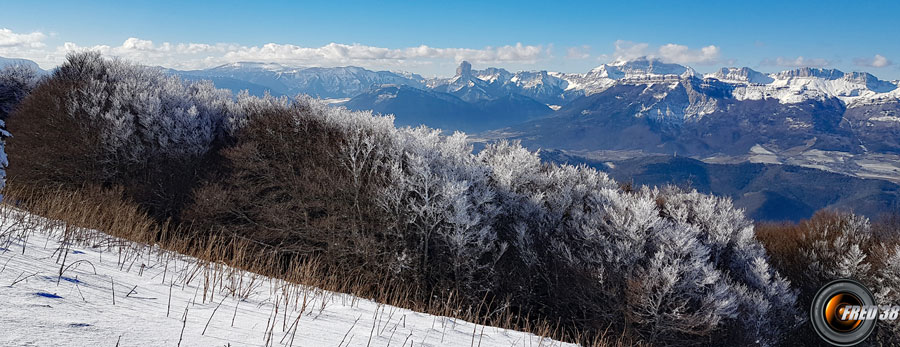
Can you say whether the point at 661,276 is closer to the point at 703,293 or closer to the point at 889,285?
the point at 703,293

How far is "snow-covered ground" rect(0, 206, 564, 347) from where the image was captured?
362 cm

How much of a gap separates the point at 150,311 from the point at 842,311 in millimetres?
13827

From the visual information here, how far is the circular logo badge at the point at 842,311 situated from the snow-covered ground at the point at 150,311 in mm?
7342

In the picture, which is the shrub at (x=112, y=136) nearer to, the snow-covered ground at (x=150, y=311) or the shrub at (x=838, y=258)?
the snow-covered ground at (x=150, y=311)

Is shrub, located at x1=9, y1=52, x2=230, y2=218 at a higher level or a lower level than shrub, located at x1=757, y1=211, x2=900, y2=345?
higher

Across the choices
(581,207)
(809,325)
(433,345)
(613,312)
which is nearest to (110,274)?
(433,345)

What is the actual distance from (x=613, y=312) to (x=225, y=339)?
24.1 m

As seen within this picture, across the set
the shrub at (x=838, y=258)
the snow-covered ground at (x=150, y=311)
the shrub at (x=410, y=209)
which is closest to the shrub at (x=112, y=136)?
the shrub at (x=410, y=209)

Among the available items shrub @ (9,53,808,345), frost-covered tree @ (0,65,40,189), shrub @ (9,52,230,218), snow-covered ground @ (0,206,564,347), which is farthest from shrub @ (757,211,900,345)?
frost-covered tree @ (0,65,40,189)

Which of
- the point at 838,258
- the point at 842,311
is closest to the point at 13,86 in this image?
the point at 842,311

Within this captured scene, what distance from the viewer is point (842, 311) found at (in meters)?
10.5

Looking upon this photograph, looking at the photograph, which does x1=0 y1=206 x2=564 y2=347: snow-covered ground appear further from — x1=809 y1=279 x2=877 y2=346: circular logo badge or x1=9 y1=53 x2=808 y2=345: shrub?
x1=9 y1=53 x2=808 y2=345: shrub

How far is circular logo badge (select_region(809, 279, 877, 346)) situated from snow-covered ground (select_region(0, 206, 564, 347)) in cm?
734

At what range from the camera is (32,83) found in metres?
45.1
